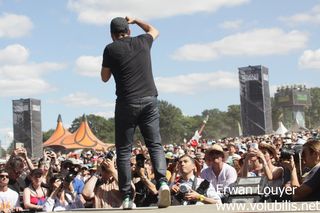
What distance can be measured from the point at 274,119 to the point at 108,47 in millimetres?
150146

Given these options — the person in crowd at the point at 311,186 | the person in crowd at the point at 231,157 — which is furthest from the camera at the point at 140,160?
the person in crowd at the point at 231,157

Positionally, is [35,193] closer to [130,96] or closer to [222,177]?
[222,177]

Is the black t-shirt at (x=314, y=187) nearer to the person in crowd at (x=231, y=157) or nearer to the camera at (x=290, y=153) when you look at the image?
the camera at (x=290, y=153)

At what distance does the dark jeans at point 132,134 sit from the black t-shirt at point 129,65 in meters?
0.09

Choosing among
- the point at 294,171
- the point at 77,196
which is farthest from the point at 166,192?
the point at 77,196

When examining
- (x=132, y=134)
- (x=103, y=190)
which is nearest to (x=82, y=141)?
(x=103, y=190)

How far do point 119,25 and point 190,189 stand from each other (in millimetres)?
1902

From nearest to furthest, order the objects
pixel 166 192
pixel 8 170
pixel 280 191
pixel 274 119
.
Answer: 1. pixel 166 192
2. pixel 280 191
3. pixel 8 170
4. pixel 274 119

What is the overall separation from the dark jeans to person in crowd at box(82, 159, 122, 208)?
1976 millimetres

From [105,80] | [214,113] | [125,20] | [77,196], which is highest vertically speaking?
[214,113]

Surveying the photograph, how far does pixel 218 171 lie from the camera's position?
22.7 ft

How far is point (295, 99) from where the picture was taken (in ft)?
526

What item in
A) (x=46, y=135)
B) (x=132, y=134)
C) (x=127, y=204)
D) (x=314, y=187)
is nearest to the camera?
(x=314, y=187)

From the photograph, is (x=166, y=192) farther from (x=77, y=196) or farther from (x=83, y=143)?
(x=83, y=143)
